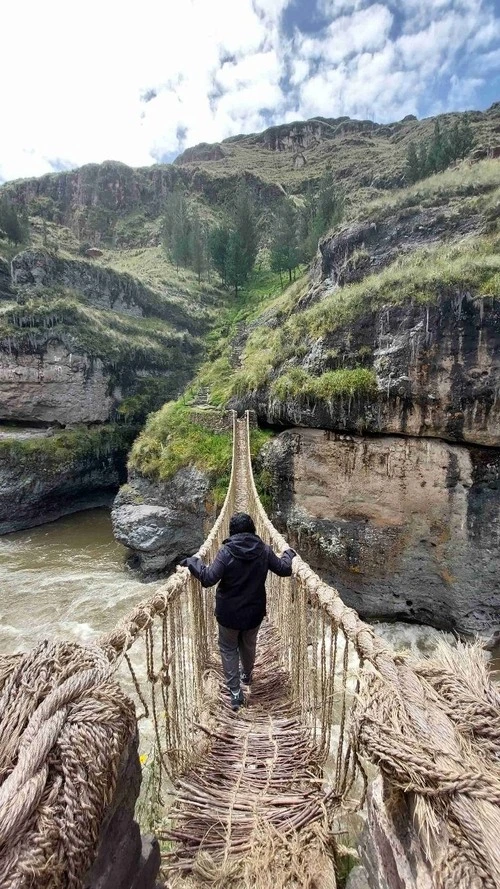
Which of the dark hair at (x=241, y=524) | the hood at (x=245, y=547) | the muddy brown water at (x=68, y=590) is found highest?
the dark hair at (x=241, y=524)

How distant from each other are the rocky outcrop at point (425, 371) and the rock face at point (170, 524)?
10.8 feet

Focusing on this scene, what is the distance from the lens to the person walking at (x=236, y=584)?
259cm

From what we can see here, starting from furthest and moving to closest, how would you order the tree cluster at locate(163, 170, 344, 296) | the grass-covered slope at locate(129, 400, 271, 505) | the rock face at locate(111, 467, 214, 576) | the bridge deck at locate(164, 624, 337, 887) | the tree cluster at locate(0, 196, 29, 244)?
the tree cluster at locate(0, 196, 29, 244), the tree cluster at locate(163, 170, 344, 296), the grass-covered slope at locate(129, 400, 271, 505), the rock face at locate(111, 467, 214, 576), the bridge deck at locate(164, 624, 337, 887)

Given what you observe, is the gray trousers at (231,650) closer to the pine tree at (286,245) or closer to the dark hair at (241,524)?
the dark hair at (241,524)

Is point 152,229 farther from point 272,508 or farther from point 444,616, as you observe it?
point 444,616

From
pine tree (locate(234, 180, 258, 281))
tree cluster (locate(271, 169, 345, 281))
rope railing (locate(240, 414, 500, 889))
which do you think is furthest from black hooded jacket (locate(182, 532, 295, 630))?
pine tree (locate(234, 180, 258, 281))

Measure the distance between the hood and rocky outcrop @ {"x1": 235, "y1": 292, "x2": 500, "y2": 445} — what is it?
671 cm

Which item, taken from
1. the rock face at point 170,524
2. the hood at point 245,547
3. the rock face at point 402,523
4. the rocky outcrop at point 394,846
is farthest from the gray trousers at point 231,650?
the rock face at point 170,524

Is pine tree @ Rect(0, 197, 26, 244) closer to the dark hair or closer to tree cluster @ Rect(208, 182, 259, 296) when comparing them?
tree cluster @ Rect(208, 182, 259, 296)

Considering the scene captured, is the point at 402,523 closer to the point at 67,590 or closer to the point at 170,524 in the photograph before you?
the point at 170,524

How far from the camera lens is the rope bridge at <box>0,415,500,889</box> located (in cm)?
77

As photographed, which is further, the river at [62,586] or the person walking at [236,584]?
the river at [62,586]

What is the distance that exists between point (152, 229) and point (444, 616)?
42.1 metres

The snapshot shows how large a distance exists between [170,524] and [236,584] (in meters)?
8.12
